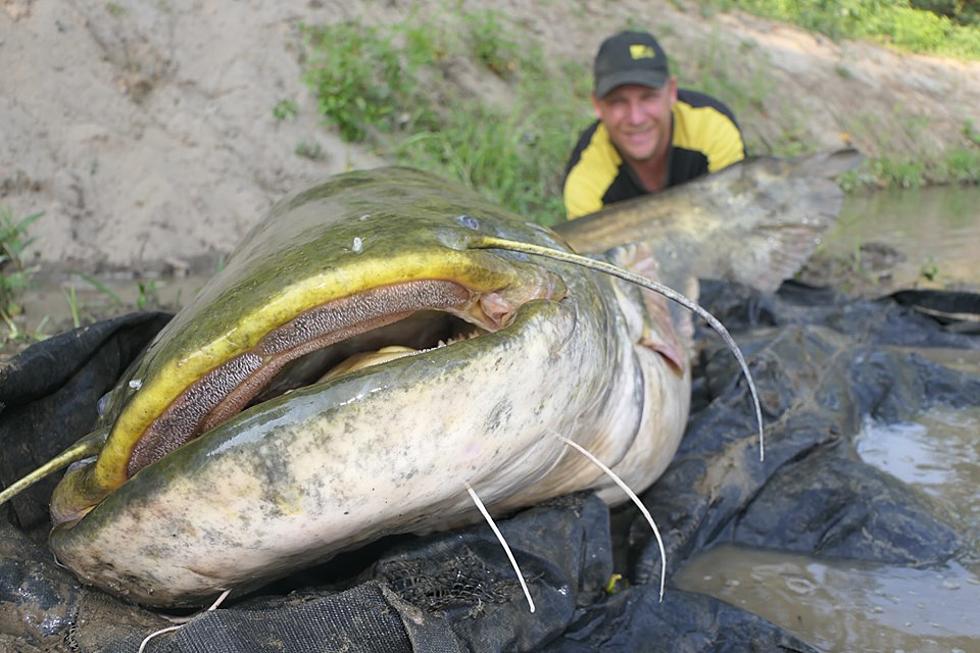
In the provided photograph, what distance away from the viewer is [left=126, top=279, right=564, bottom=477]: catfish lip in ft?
3.48

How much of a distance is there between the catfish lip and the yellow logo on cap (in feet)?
10.5

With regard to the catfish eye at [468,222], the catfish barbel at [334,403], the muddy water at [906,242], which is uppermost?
the catfish eye at [468,222]

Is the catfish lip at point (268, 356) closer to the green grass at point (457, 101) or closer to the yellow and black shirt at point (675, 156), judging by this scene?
the yellow and black shirt at point (675, 156)

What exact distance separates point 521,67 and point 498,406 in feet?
20.7

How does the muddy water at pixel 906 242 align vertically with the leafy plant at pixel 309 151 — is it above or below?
below

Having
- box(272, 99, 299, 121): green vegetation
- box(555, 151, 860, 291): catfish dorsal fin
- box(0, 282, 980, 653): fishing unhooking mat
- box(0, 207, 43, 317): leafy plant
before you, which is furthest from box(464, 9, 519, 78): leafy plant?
box(0, 282, 980, 653): fishing unhooking mat

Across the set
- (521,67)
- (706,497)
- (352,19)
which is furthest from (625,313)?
(521,67)

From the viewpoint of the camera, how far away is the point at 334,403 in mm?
997

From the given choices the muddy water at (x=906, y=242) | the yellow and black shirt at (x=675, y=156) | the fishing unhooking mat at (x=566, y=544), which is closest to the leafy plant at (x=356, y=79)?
the yellow and black shirt at (x=675, y=156)

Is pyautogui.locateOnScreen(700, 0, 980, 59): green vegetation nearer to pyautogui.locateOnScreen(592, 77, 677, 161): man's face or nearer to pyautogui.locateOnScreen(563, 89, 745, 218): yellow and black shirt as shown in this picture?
pyautogui.locateOnScreen(563, 89, 745, 218): yellow and black shirt

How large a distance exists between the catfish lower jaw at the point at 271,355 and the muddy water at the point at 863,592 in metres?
0.82

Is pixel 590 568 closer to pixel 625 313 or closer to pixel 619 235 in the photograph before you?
pixel 625 313

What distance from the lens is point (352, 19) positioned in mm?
6172

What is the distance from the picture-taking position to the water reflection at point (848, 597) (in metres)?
1.47
